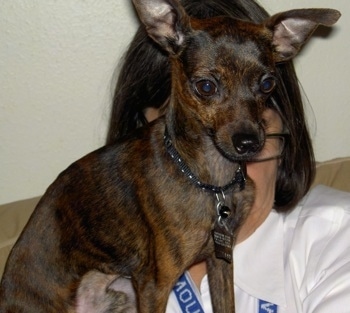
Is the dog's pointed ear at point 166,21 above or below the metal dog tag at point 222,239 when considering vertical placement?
above

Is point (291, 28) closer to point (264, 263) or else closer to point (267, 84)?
point (267, 84)

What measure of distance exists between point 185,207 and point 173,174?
0.12 metres

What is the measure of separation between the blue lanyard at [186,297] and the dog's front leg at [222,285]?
27 centimetres

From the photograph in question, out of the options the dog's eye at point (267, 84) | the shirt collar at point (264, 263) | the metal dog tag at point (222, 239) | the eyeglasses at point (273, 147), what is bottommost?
the shirt collar at point (264, 263)

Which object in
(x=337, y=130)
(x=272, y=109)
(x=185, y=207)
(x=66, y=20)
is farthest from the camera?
(x=337, y=130)

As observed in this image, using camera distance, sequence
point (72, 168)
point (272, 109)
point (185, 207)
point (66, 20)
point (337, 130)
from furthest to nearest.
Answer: point (337, 130), point (66, 20), point (272, 109), point (72, 168), point (185, 207)

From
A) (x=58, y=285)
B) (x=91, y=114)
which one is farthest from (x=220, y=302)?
(x=91, y=114)

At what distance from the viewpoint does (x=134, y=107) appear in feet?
9.70

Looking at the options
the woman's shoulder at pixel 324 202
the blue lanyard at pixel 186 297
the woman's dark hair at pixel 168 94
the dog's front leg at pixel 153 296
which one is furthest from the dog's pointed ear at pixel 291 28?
the blue lanyard at pixel 186 297

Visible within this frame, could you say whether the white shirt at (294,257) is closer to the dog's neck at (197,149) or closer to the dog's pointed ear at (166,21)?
Result: the dog's neck at (197,149)

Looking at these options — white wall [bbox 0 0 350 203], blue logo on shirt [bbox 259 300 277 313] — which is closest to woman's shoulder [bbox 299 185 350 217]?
blue logo on shirt [bbox 259 300 277 313]

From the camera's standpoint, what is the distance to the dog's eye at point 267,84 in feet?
7.25

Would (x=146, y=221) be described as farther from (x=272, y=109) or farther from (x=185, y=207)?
(x=272, y=109)

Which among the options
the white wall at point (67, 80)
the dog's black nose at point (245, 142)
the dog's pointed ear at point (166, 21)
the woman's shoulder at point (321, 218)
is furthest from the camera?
the white wall at point (67, 80)
